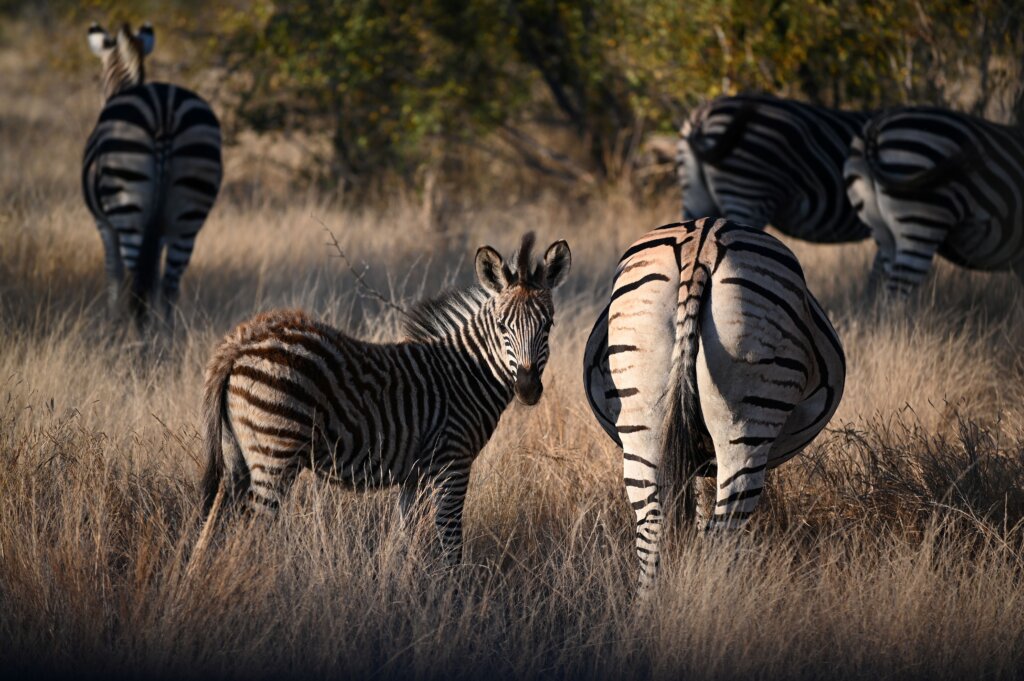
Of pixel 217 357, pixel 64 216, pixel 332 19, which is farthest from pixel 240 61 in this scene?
pixel 217 357

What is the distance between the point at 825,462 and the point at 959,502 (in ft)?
2.20

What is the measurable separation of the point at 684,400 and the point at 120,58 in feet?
27.5

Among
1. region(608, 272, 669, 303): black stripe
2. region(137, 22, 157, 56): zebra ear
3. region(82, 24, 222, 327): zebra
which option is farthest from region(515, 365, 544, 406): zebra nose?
region(137, 22, 157, 56): zebra ear

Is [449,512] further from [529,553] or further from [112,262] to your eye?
[112,262]

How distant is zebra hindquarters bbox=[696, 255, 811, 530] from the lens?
4027 mm

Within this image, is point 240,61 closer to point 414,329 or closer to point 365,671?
point 414,329

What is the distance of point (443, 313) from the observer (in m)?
5.33

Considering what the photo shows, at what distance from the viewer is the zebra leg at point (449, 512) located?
4793 millimetres

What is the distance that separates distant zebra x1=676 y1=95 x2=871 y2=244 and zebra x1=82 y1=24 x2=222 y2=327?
14.6 ft

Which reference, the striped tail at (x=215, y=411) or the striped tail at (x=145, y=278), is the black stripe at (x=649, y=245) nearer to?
the striped tail at (x=215, y=411)

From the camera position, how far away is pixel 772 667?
156 inches

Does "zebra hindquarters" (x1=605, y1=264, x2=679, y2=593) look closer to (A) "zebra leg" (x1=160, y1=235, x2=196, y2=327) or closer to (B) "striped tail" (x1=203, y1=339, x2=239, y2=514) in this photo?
(B) "striped tail" (x1=203, y1=339, x2=239, y2=514)

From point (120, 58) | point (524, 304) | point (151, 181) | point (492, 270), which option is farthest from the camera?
point (120, 58)

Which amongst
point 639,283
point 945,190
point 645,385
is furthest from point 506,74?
point 645,385
